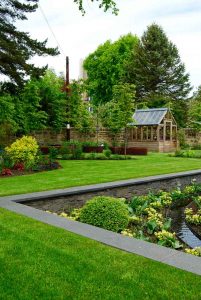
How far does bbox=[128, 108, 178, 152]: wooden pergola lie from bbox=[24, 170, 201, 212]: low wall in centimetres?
1975

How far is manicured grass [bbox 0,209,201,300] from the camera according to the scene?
11.5 feet

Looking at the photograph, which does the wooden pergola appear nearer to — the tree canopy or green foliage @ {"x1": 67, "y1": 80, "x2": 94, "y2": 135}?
green foliage @ {"x1": 67, "y1": 80, "x2": 94, "y2": 135}

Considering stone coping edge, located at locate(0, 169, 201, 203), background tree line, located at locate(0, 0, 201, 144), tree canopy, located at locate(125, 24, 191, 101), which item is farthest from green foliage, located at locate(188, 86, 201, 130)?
stone coping edge, located at locate(0, 169, 201, 203)

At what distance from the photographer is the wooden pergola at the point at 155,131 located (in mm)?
33312

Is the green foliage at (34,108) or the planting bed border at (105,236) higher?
the green foliage at (34,108)

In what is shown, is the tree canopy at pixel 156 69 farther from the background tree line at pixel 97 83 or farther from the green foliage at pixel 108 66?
the green foliage at pixel 108 66

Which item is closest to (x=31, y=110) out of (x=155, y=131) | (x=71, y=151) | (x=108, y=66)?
(x=71, y=151)

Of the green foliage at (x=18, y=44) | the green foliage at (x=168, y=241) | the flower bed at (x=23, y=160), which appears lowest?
the green foliage at (x=168, y=241)

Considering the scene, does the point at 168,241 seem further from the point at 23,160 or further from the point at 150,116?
the point at 150,116

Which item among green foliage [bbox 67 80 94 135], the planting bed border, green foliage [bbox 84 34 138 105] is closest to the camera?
the planting bed border

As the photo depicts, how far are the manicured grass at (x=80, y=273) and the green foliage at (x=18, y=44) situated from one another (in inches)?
549

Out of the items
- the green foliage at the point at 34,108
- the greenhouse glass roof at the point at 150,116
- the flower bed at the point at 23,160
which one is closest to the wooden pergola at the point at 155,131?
the greenhouse glass roof at the point at 150,116

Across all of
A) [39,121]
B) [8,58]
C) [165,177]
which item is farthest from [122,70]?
[165,177]

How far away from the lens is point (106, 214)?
6.72 m
